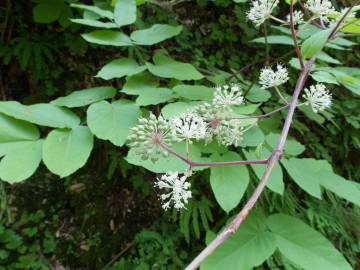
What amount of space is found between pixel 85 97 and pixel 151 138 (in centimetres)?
58

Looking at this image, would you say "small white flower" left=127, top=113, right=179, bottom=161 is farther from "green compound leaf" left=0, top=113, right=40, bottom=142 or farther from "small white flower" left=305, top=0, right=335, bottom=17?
"small white flower" left=305, top=0, right=335, bottom=17

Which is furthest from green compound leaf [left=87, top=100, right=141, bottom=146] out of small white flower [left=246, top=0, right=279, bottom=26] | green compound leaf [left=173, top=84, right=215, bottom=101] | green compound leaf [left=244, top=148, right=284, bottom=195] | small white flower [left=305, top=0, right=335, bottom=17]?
small white flower [left=305, top=0, right=335, bottom=17]

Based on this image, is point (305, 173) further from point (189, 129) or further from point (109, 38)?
point (109, 38)

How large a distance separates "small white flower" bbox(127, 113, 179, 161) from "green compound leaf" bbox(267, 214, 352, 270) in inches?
20.1

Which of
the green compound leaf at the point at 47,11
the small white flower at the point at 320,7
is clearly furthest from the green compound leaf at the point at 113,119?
the green compound leaf at the point at 47,11

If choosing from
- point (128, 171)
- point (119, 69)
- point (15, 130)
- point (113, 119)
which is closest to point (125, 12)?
point (119, 69)

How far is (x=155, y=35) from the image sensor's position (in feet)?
4.59

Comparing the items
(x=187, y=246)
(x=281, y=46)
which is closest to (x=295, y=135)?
(x=281, y=46)

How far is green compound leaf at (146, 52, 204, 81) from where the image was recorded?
4.25 ft

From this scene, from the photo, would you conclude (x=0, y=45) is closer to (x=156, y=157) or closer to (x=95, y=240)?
(x=95, y=240)

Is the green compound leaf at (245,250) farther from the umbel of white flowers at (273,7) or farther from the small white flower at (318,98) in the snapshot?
the umbel of white flowers at (273,7)

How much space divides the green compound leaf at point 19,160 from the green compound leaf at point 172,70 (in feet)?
1.44

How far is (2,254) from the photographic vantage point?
240 centimetres

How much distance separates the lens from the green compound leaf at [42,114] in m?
1.11
